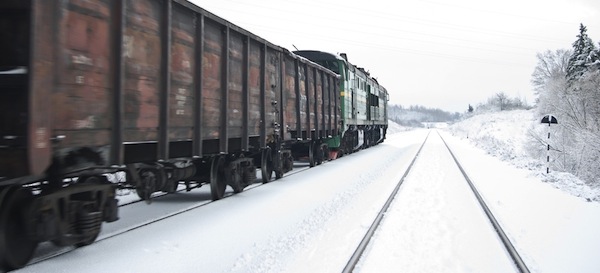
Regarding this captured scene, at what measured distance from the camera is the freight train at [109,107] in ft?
12.4

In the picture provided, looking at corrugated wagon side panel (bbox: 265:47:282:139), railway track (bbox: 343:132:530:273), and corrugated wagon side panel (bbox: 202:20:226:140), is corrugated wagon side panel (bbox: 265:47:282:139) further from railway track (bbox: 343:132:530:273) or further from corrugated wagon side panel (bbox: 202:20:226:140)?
railway track (bbox: 343:132:530:273)

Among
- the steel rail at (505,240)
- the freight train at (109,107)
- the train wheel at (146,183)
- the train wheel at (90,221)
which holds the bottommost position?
the steel rail at (505,240)

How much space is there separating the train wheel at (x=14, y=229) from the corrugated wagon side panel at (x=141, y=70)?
4.16 feet

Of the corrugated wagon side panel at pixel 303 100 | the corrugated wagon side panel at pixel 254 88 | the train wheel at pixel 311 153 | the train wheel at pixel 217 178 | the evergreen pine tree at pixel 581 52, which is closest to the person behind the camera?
the train wheel at pixel 217 178

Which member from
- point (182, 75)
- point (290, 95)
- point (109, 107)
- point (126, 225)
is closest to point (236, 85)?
point (182, 75)

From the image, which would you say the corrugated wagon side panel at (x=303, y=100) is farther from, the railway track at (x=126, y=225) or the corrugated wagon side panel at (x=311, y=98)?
the railway track at (x=126, y=225)

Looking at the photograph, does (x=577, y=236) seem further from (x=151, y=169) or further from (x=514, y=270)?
Result: (x=151, y=169)

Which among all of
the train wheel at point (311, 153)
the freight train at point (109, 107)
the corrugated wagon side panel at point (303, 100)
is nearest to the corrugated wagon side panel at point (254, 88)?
the freight train at point (109, 107)

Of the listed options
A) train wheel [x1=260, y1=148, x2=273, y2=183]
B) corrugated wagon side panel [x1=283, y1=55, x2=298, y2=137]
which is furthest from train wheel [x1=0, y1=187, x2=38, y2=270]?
corrugated wagon side panel [x1=283, y1=55, x2=298, y2=137]

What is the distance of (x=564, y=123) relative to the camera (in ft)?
68.2

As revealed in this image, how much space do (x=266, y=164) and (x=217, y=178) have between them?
253cm

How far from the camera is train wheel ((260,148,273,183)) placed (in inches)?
426

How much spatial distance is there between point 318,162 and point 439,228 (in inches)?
391

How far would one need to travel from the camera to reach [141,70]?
538 centimetres
